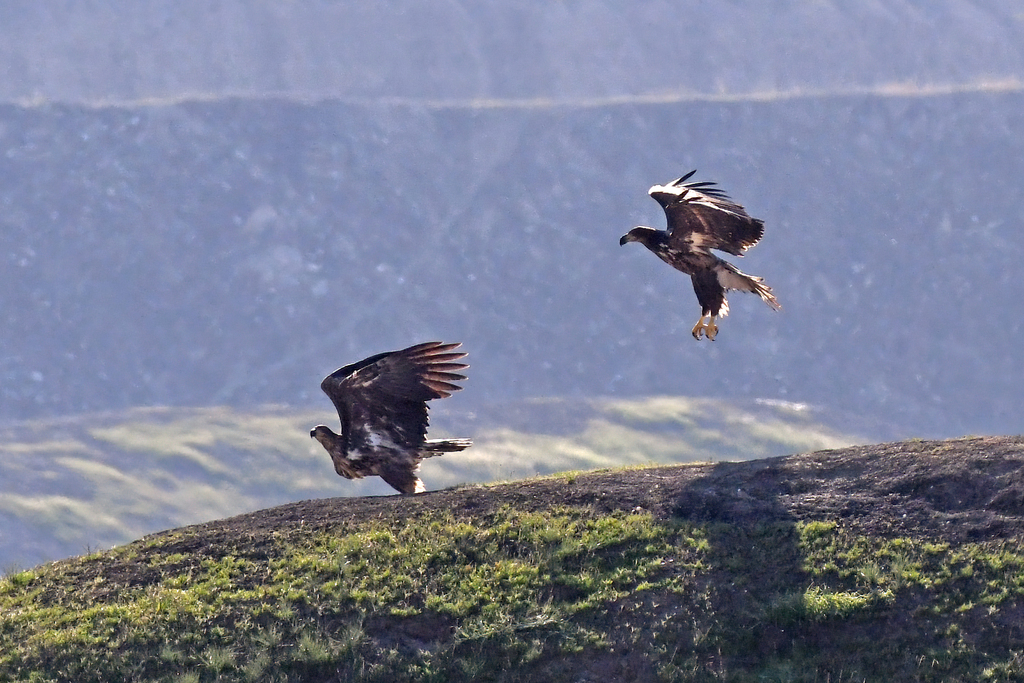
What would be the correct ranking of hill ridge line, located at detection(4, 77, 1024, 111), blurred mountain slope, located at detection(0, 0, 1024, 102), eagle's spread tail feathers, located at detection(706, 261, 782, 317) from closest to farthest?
1. eagle's spread tail feathers, located at detection(706, 261, 782, 317)
2. hill ridge line, located at detection(4, 77, 1024, 111)
3. blurred mountain slope, located at detection(0, 0, 1024, 102)

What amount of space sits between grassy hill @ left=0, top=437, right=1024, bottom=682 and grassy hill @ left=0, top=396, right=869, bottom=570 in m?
59.9

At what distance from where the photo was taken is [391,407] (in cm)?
1482

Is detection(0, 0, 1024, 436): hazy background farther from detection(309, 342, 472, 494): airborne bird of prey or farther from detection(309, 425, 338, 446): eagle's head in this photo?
detection(309, 342, 472, 494): airborne bird of prey

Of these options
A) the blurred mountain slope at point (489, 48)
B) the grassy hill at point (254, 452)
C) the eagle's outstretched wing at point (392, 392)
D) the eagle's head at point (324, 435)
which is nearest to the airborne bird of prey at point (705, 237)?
the eagle's outstretched wing at point (392, 392)

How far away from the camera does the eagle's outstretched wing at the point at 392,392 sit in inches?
576

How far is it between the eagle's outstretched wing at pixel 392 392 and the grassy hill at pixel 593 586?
3.42 feet

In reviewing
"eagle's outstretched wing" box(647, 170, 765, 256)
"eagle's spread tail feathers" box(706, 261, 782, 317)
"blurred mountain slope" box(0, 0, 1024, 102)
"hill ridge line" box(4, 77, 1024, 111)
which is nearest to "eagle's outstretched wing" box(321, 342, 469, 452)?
"eagle's outstretched wing" box(647, 170, 765, 256)

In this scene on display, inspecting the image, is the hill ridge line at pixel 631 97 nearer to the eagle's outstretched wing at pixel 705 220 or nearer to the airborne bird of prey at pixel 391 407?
the eagle's outstretched wing at pixel 705 220

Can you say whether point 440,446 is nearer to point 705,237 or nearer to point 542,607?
point 542,607

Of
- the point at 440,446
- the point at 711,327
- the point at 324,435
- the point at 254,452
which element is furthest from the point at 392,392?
the point at 254,452

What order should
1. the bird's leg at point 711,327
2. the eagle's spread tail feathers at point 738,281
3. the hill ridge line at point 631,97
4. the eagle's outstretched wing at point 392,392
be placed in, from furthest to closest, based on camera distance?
the hill ridge line at point 631,97, the bird's leg at point 711,327, the eagle's spread tail feathers at point 738,281, the eagle's outstretched wing at point 392,392

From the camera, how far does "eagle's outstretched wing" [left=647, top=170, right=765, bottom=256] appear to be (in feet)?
54.5

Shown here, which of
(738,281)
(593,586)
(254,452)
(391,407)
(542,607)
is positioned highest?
(254,452)

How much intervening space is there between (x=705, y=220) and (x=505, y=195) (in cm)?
10170
